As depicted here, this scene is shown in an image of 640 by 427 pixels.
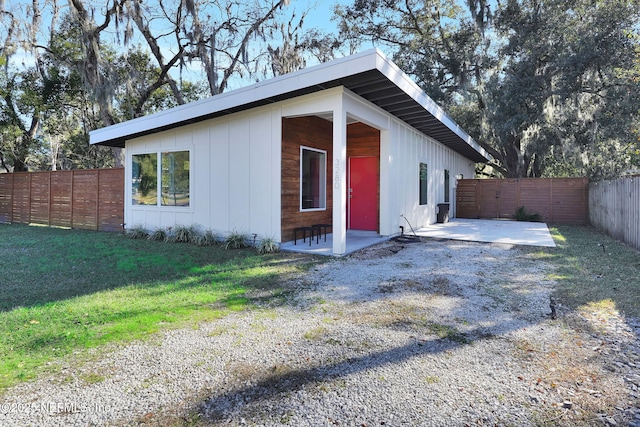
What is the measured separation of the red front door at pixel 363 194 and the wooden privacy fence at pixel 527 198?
7.27m

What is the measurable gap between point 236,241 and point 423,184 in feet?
19.4

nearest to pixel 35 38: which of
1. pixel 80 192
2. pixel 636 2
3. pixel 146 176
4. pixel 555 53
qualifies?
pixel 80 192

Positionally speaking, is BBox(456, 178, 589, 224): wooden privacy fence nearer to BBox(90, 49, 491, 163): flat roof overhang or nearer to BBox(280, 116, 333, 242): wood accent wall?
BBox(90, 49, 491, 163): flat roof overhang

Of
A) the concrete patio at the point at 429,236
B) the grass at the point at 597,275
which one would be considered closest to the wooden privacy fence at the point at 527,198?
the concrete patio at the point at 429,236

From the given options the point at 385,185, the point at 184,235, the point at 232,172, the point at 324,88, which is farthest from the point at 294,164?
the point at 184,235

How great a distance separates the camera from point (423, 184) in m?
10.3

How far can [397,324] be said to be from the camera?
3027 mm

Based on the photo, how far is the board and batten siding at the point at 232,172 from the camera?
6648 mm

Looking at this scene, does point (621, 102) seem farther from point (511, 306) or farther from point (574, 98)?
point (511, 306)

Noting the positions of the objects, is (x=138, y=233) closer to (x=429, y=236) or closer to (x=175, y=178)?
(x=175, y=178)

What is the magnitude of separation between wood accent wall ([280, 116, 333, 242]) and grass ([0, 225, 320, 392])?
1.08 metres

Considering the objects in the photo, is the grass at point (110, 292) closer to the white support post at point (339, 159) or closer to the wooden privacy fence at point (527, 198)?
the white support post at point (339, 159)

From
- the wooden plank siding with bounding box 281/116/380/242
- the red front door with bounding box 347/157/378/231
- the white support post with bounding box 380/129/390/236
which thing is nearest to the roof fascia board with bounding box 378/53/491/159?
the white support post with bounding box 380/129/390/236

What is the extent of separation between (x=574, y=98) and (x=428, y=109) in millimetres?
8114
